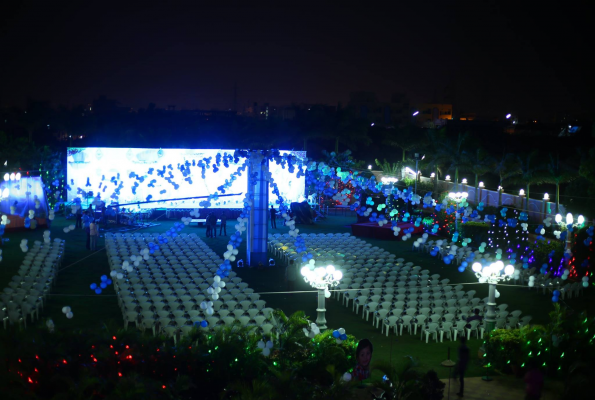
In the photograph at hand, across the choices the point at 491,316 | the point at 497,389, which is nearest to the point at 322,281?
the point at 491,316

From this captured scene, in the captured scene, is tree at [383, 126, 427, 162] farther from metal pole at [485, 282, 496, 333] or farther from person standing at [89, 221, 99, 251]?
metal pole at [485, 282, 496, 333]

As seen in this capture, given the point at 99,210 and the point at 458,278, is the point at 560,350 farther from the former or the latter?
the point at 99,210

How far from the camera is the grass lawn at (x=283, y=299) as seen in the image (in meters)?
12.2

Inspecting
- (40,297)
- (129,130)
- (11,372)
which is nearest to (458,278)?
(40,297)

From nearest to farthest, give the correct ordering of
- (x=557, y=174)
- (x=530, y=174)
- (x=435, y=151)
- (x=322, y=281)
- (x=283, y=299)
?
(x=322, y=281), (x=283, y=299), (x=557, y=174), (x=530, y=174), (x=435, y=151)

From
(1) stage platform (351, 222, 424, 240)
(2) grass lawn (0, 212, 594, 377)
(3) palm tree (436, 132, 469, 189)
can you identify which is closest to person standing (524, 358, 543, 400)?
(2) grass lawn (0, 212, 594, 377)

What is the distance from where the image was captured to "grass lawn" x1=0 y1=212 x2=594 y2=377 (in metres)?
12.2

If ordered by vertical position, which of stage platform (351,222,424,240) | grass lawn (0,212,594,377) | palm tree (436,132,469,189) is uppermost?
palm tree (436,132,469,189)

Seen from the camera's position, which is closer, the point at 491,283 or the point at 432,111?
the point at 491,283

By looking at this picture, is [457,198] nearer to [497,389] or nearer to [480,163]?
[480,163]

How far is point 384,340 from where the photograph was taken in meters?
12.8

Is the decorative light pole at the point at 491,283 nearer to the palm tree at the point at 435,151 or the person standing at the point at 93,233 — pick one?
the person standing at the point at 93,233

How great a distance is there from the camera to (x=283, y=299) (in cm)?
1602

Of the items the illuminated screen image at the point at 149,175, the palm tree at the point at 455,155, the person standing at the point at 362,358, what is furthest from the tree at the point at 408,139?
the person standing at the point at 362,358
